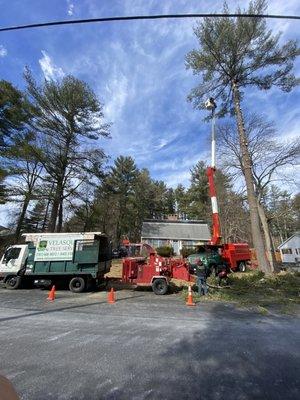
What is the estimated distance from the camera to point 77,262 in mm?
15797

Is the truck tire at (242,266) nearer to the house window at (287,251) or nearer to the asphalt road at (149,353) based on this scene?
the asphalt road at (149,353)

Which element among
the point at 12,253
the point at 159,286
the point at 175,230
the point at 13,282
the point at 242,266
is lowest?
the point at 159,286

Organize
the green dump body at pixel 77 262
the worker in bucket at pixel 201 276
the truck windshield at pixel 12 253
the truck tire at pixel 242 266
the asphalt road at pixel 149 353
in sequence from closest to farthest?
1. the asphalt road at pixel 149 353
2. the worker in bucket at pixel 201 276
3. the green dump body at pixel 77 262
4. the truck windshield at pixel 12 253
5. the truck tire at pixel 242 266

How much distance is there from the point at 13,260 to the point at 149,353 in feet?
43.3

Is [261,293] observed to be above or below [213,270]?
below

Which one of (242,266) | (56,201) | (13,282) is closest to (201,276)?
(13,282)

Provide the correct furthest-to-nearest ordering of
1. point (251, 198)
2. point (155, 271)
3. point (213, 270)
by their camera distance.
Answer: point (251, 198), point (213, 270), point (155, 271)

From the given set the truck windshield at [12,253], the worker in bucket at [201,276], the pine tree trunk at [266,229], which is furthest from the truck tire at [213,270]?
the pine tree trunk at [266,229]

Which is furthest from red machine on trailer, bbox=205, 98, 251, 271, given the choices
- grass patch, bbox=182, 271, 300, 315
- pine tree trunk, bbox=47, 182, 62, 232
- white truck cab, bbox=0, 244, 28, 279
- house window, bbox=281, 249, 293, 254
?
house window, bbox=281, 249, 293, 254

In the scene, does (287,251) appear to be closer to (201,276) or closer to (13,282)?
(201,276)

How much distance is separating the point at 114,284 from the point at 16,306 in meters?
6.73

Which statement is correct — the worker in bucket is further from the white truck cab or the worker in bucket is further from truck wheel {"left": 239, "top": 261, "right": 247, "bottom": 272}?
truck wheel {"left": 239, "top": 261, "right": 247, "bottom": 272}

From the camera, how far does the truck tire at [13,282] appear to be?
1692 cm

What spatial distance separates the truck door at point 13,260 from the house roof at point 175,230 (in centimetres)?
2830
